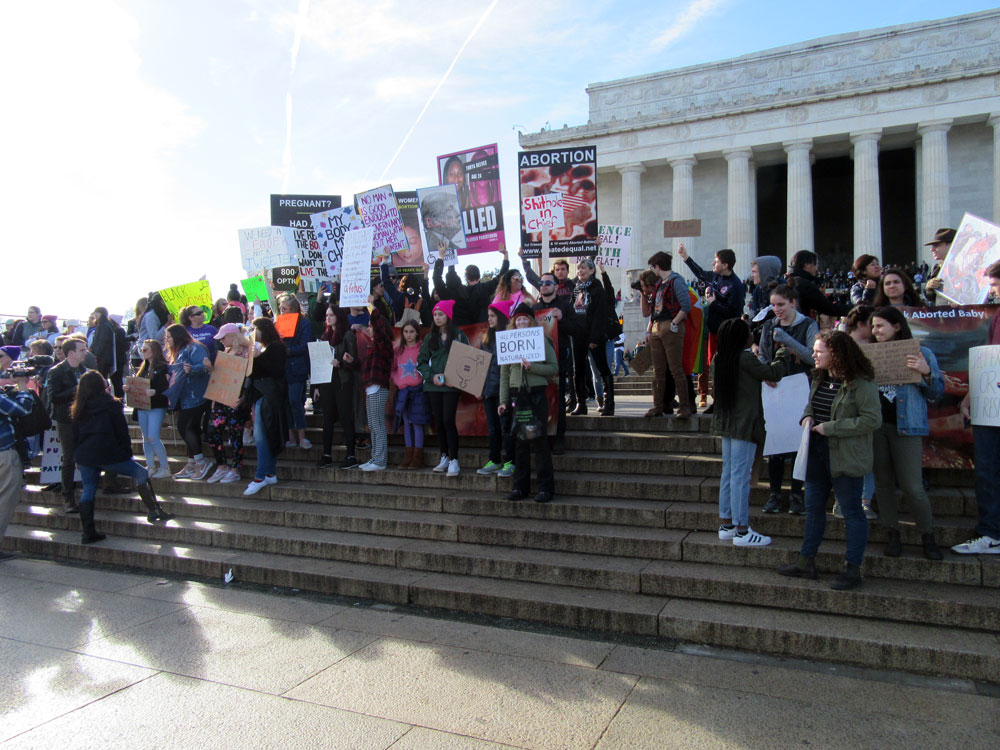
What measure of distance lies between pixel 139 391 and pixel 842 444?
27.3ft

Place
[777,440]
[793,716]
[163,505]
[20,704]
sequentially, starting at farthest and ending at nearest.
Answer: [163,505] < [777,440] < [20,704] < [793,716]

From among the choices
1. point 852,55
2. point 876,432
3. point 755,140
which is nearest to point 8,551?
point 876,432

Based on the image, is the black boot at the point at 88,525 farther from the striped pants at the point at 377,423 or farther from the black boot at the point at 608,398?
the black boot at the point at 608,398

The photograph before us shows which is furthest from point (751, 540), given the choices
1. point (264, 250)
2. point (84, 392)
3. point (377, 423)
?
point (264, 250)

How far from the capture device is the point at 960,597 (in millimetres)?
4801

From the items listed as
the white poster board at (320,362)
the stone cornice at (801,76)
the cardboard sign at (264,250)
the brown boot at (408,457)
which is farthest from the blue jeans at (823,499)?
the stone cornice at (801,76)

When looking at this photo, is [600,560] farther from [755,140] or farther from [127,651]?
[755,140]

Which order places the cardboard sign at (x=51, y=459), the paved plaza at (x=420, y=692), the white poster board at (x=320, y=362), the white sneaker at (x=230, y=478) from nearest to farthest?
the paved plaza at (x=420, y=692) < the white poster board at (x=320, y=362) < the white sneaker at (x=230, y=478) < the cardboard sign at (x=51, y=459)

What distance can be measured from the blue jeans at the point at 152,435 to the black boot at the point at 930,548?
8797 mm

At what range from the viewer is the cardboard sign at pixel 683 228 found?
1100 cm

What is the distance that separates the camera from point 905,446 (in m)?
5.35

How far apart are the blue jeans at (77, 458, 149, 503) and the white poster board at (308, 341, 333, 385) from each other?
88.6 inches

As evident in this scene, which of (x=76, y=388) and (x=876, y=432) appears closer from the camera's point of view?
(x=876, y=432)

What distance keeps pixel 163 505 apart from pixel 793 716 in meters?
7.59
